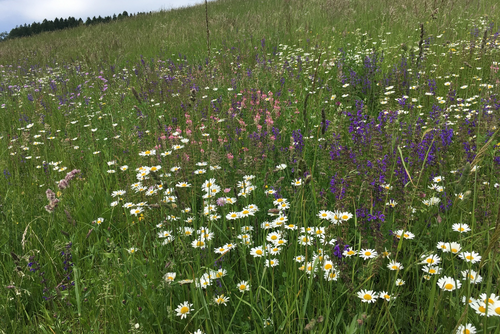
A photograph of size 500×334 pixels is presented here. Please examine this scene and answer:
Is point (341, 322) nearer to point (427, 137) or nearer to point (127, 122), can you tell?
point (427, 137)

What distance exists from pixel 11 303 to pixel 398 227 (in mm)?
2296

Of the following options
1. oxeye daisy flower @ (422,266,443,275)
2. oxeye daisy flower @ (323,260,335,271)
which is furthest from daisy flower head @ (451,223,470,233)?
oxeye daisy flower @ (323,260,335,271)

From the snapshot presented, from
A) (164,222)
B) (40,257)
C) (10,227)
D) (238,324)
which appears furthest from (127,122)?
(238,324)

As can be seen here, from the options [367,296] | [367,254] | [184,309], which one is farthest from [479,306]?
[184,309]

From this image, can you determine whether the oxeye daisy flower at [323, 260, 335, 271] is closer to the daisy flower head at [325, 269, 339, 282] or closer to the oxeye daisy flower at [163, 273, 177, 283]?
the daisy flower head at [325, 269, 339, 282]

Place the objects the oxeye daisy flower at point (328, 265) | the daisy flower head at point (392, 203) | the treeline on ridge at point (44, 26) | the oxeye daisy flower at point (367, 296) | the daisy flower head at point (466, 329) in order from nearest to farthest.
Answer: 1. the daisy flower head at point (466, 329)
2. the oxeye daisy flower at point (367, 296)
3. the oxeye daisy flower at point (328, 265)
4. the daisy flower head at point (392, 203)
5. the treeline on ridge at point (44, 26)

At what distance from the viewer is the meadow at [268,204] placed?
56.2 inches

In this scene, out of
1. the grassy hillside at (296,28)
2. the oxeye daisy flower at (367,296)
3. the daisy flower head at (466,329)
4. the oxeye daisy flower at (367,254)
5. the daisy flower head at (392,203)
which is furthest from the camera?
the grassy hillside at (296,28)

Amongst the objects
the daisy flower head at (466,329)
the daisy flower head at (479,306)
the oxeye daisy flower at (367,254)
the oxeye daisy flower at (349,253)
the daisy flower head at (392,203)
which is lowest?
the daisy flower head at (466,329)

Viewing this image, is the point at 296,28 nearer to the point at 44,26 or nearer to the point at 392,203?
the point at 392,203

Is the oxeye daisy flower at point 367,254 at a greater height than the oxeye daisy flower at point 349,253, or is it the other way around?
the oxeye daisy flower at point 349,253

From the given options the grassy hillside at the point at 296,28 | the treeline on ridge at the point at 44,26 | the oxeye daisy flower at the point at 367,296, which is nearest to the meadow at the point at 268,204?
the oxeye daisy flower at the point at 367,296

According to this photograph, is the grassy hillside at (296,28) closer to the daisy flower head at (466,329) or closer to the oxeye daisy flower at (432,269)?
the oxeye daisy flower at (432,269)

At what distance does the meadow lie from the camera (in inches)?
56.2
